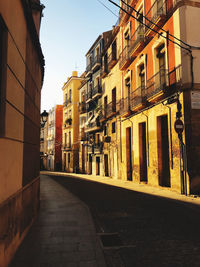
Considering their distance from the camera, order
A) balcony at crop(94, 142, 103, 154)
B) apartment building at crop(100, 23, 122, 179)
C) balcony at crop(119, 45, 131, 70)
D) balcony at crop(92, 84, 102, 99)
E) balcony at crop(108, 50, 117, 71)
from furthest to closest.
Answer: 1. balcony at crop(92, 84, 102, 99)
2. balcony at crop(94, 142, 103, 154)
3. balcony at crop(108, 50, 117, 71)
4. apartment building at crop(100, 23, 122, 179)
5. balcony at crop(119, 45, 131, 70)

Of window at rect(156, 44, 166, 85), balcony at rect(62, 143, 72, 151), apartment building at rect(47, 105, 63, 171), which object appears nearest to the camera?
window at rect(156, 44, 166, 85)

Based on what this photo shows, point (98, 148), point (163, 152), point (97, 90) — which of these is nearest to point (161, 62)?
point (163, 152)

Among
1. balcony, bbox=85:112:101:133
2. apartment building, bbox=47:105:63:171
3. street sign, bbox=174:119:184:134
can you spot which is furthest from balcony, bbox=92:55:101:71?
apartment building, bbox=47:105:63:171

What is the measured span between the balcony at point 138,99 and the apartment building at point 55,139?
2736cm

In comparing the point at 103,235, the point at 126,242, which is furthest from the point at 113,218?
the point at 126,242

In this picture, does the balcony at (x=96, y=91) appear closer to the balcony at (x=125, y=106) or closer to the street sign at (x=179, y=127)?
the balcony at (x=125, y=106)

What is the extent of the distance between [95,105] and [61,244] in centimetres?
2355

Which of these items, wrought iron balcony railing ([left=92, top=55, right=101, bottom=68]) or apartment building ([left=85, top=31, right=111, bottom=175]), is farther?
wrought iron balcony railing ([left=92, top=55, right=101, bottom=68])

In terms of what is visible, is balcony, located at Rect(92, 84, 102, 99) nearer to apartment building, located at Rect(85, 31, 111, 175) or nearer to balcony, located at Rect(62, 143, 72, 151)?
apartment building, located at Rect(85, 31, 111, 175)

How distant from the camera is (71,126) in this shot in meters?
35.7

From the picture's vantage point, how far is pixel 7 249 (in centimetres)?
343

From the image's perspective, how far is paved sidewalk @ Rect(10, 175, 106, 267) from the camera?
3691 mm

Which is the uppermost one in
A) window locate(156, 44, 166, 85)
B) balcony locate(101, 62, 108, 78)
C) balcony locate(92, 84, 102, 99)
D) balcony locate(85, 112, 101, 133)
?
balcony locate(101, 62, 108, 78)

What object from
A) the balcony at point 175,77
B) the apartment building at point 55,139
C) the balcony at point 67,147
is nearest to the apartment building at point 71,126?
the balcony at point 67,147
